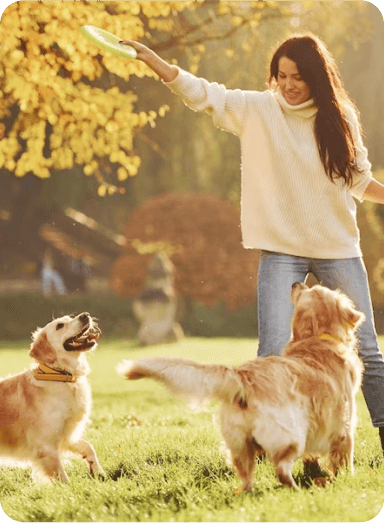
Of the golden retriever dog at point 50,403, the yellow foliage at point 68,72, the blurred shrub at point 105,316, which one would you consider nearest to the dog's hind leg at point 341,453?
the golden retriever dog at point 50,403

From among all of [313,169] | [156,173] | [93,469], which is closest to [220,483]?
[93,469]

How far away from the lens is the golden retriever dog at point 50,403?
12.2 ft

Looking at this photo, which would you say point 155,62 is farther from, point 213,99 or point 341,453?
point 341,453

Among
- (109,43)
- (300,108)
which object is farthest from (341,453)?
(109,43)

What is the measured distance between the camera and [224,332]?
628 inches

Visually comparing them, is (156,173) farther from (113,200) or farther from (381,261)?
(381,261)

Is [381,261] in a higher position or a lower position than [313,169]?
lower

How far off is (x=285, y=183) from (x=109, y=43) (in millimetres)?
1169

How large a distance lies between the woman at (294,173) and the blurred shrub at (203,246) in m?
12.4

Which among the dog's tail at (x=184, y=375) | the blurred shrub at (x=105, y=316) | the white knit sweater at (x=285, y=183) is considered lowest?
the blurred shrub at (x=105, y=316)

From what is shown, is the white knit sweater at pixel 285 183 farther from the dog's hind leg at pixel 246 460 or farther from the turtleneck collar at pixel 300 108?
the dog's hind leg at pixel 246 460

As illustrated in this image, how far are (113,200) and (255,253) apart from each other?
748cm

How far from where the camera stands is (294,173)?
11.5ft

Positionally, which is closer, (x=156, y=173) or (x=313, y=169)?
(x=313, y=169)
